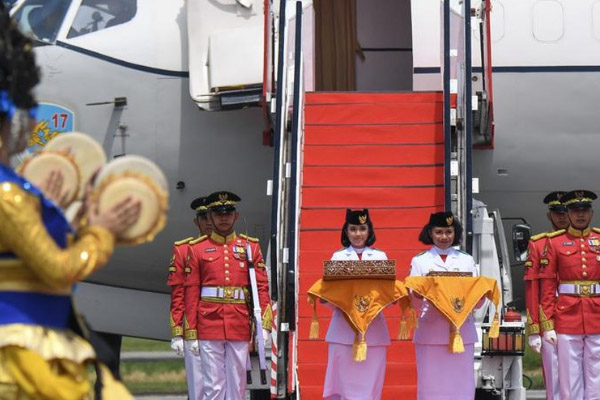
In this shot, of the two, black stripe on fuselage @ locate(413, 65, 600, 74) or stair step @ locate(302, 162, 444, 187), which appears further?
black stripe on fuselage @ locate(413, 65, 600, 74)

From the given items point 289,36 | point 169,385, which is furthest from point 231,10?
point 169,385

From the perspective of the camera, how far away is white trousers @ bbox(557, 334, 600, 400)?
1080cm

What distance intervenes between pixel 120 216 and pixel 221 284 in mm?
6249

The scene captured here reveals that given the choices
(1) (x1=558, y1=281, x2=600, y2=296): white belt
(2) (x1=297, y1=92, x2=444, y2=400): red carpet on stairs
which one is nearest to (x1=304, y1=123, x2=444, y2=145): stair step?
(2) (x1=297, y1=92, x2=444, y2=400): red carpet on stairs

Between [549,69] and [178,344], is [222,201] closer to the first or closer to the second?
[178,344]

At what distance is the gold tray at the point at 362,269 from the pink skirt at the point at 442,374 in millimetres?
687

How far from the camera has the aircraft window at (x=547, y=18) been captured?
1228 centimetres

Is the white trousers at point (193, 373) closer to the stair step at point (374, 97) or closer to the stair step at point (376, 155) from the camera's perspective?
the stair step at point (376, 155)

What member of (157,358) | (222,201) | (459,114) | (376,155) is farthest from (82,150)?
(157,358)

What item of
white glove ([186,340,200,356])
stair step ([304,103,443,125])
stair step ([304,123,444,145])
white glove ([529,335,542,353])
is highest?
stair step ([304,103,443,125])

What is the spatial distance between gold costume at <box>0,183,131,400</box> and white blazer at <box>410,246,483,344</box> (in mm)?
4969

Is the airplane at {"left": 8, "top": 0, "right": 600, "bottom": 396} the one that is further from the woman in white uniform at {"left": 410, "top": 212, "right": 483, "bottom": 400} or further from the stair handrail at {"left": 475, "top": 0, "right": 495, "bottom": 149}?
the woman in white uniform at {"left": 410, "top": 212, "right": 483, "bottom": 400}

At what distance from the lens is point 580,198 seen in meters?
10.9

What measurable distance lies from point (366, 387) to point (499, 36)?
13.0 ft
